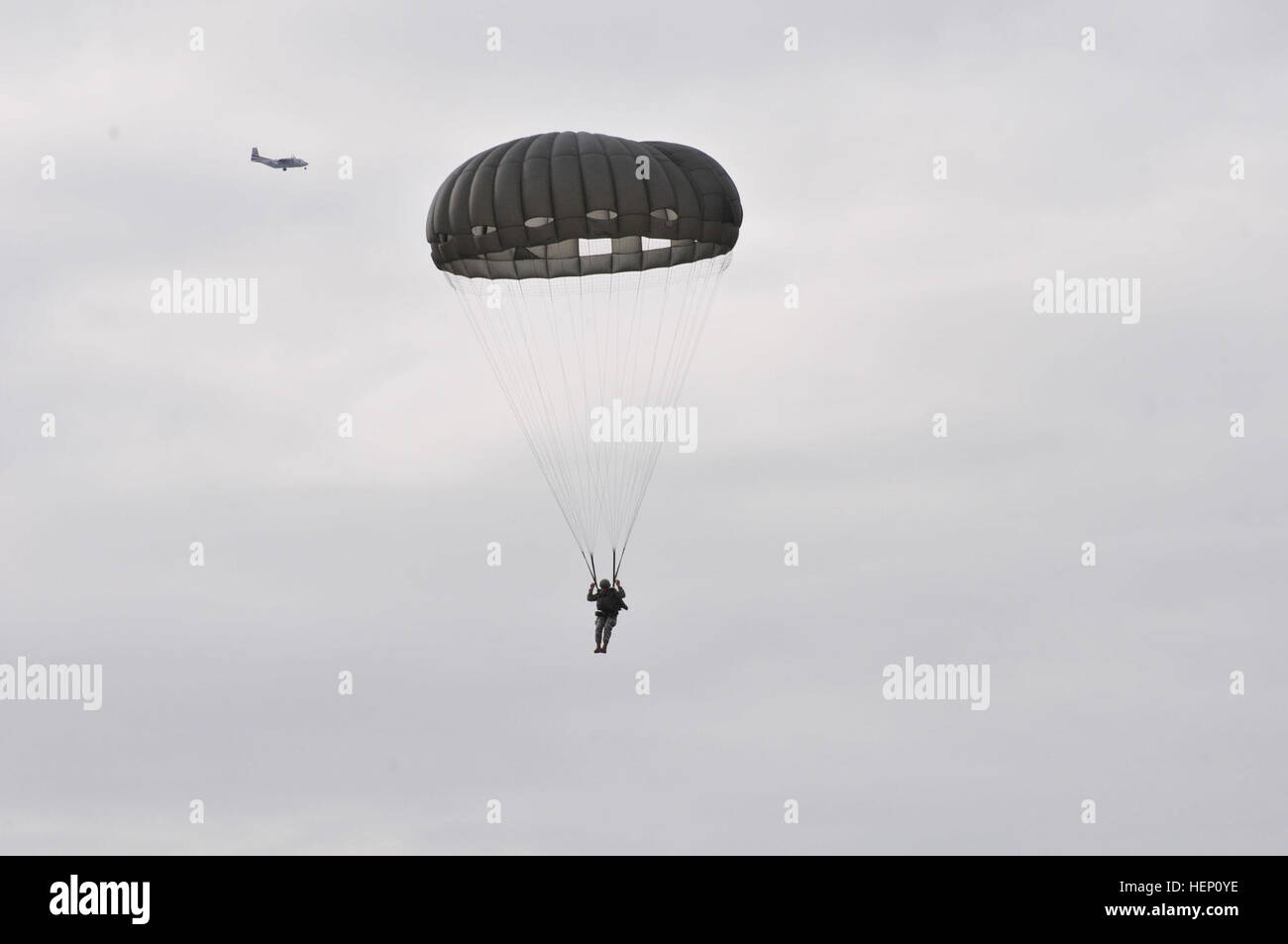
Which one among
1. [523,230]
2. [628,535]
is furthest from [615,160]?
[628,535]

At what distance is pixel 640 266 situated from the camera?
57.5m
